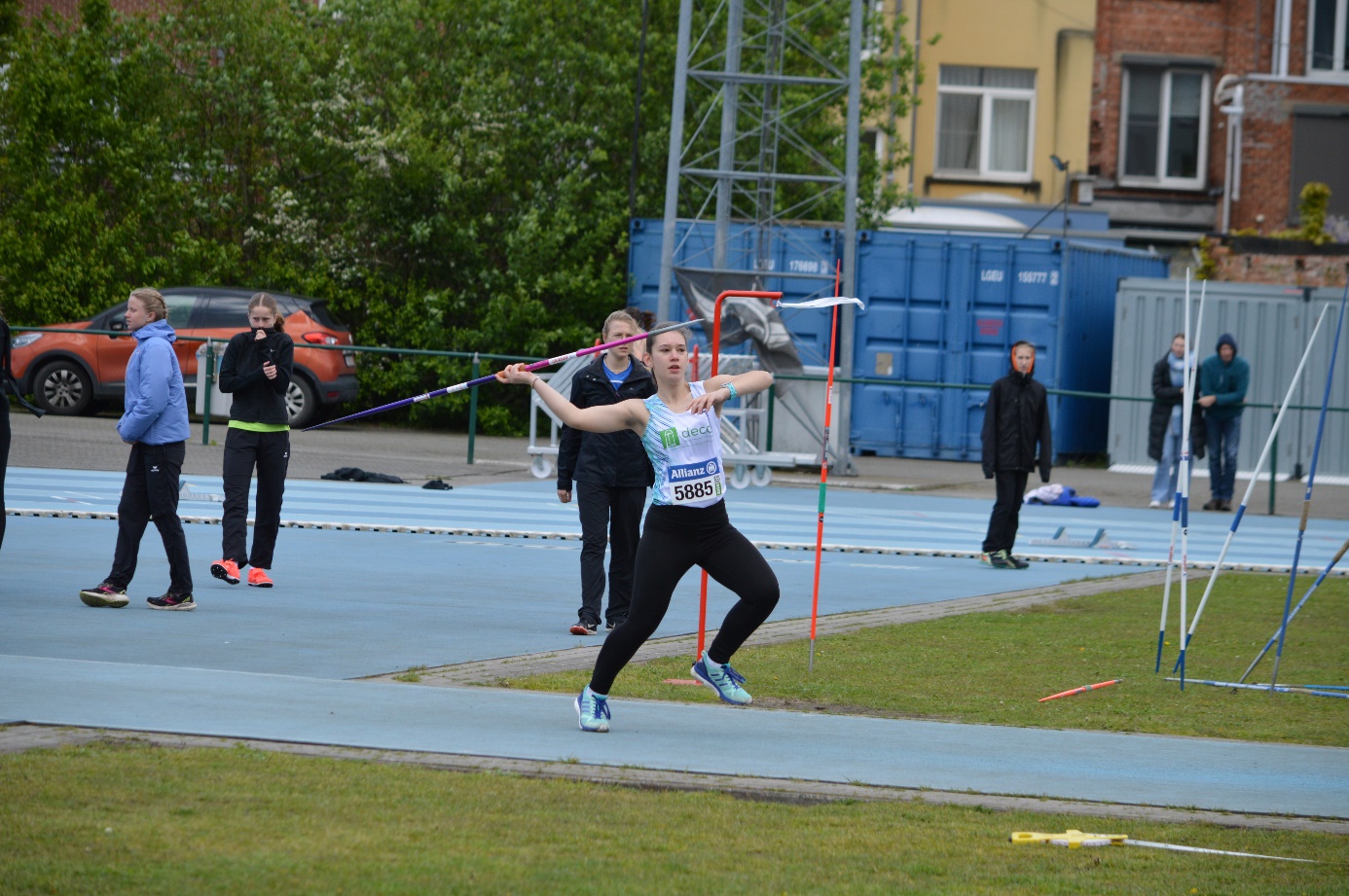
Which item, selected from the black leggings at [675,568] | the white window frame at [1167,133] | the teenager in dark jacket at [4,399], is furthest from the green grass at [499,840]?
the white window frame at [1167,133]

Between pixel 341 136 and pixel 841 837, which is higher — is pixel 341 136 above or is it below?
above

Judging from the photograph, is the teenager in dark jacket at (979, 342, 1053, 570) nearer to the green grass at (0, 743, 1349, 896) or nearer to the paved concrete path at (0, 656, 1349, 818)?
the paved concrete path at (0, 656, 1349, 818)

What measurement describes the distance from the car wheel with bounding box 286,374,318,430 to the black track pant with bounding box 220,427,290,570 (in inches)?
494

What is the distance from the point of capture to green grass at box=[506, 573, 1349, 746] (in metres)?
8.36

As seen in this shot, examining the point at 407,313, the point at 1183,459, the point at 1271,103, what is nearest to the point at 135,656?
the point at 1183,459

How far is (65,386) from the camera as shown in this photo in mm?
25234

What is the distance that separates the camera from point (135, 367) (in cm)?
1059

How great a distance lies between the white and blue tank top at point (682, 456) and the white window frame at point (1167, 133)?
30.9 m

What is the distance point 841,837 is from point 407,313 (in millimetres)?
23397

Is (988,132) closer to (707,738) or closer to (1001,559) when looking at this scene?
(1001,559)

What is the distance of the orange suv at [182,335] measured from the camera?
80.1 ft

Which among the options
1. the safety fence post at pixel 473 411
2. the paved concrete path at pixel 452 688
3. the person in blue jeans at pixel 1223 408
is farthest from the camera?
the safety fence post at pixel 473 411

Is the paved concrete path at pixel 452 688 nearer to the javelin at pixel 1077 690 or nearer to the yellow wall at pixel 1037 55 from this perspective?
the javelin at pixel 1077 690

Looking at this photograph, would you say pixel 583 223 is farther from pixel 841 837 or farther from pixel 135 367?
pixel 841 837
